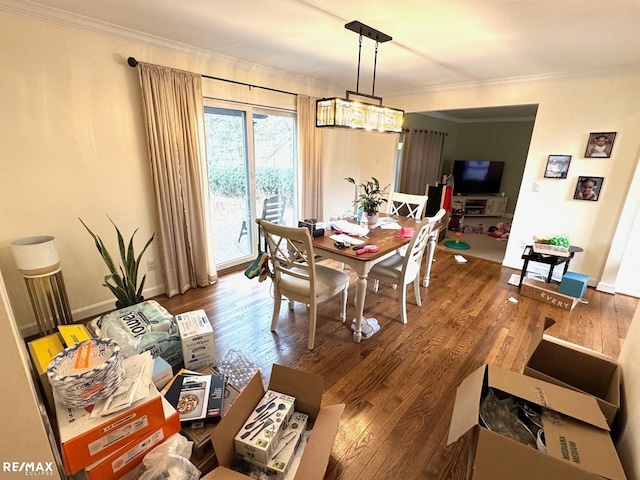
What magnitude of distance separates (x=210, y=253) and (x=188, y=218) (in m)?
0.51

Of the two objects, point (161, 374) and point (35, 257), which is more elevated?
point (35, 257)

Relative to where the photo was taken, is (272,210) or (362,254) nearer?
(362,254)

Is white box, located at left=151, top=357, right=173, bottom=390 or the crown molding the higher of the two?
the crown molding

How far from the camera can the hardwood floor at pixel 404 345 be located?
1502mm

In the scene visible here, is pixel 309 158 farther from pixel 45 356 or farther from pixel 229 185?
pixel 45 356

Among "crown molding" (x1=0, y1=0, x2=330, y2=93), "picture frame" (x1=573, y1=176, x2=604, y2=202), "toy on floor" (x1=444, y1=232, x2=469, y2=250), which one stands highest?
"crown molding" (x1=0, y1=0, x2=330, y2=93)

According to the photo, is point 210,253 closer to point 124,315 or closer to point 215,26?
point 124,315

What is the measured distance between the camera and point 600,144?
313 cm

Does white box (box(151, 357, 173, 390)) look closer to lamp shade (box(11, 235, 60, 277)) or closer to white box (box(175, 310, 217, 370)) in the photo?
white box (box(175, 310, 217, 370))

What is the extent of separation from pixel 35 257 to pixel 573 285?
4.59 meters

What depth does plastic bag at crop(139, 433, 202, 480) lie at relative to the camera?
0.90 metres

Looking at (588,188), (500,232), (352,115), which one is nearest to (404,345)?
(352,115)

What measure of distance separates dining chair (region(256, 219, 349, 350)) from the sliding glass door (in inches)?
55.4

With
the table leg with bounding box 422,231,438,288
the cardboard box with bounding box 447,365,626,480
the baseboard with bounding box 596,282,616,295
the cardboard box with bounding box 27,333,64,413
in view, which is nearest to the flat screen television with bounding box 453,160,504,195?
the baseboard with bounding box 596,282,616,295
